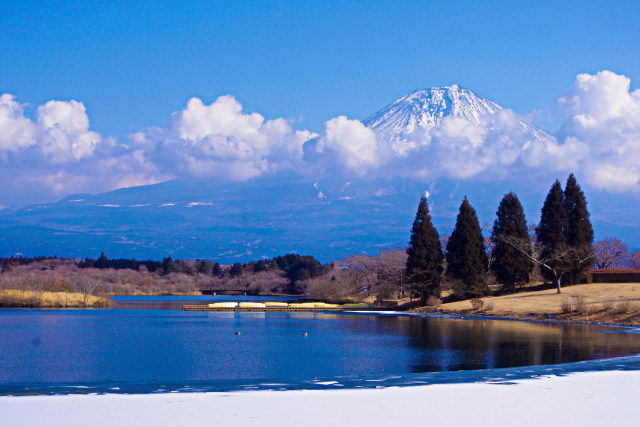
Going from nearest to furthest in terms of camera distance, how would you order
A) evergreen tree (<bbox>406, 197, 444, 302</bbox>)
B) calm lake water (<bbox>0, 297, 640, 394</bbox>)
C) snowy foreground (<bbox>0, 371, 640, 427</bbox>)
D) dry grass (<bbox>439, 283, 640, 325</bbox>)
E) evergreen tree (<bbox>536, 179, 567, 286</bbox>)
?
1. snowy foreground (<bbox>0, 371, 640, 427</bbox>)
2. calm lake water (<bbox>0, 297, 640, 394</bbox>)
3. dry grass (<bbox>439, 283, 640, 325</bbox>)
4. evergreen tree (<bbox>536, 179, 567, 286</bbox>)
5. evergreen tree (<bbox>406, 197, 444, 302</bbox>)

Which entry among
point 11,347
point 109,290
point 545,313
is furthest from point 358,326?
point 109,290

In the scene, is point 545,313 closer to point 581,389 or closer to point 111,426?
point 581,389

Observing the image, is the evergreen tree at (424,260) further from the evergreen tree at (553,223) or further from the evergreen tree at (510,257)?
the evergreen tree at (553,223)

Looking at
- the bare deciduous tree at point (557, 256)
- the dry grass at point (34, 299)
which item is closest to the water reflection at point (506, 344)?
the bare deciduous tree at point (557, 256)

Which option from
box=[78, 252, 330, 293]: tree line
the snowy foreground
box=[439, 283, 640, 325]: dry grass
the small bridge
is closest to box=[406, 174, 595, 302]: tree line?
box=[439, 283, 640, 325]: dry grass

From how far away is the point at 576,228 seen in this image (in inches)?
2586

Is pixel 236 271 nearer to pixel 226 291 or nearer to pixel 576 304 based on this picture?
pixel 226 291

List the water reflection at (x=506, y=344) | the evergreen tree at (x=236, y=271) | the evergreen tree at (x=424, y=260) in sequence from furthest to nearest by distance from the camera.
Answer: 1. the evergreen tree at (x=236, y=271)
2. the evergreen tree at (x=424, y=260)
3. the water reflection at (x=506, y=344)

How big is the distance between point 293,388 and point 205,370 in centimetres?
600

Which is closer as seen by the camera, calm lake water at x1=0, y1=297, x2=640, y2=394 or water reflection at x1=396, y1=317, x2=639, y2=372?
calm lake water at x1=0, y1=297, x2=640, y2=394

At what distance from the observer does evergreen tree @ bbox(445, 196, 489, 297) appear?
217 feet

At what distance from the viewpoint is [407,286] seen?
230 feet

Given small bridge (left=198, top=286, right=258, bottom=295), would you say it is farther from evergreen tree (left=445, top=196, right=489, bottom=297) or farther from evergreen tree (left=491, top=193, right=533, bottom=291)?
evergreen tree (left=491, top=193, right=533, bottom=291)

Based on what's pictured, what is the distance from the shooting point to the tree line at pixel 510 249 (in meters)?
64.9
